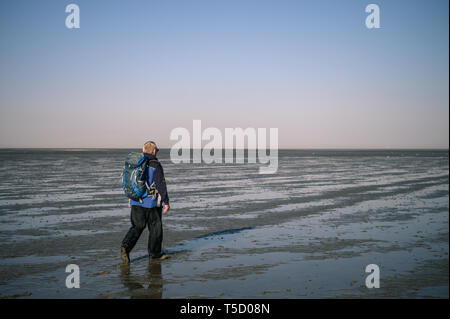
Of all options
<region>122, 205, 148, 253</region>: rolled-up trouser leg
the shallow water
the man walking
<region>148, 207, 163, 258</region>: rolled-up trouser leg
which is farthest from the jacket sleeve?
the shallow water

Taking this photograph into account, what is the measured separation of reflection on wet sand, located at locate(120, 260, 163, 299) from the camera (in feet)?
19.2

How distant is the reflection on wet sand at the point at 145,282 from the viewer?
5.85m

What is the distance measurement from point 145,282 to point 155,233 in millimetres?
1496

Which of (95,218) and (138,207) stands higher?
(138,207)

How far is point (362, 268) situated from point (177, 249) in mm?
3834

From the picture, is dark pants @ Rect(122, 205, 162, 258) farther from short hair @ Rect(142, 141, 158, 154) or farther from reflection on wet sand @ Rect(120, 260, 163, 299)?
short hair @ Rect(142, 141, 158, 154)

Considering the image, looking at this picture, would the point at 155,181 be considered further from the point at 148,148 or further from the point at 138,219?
the point at 138,219

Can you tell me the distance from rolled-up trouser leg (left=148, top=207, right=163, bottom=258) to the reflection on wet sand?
41 centimetres

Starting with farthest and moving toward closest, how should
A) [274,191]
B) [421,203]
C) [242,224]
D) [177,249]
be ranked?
1. [274,191]
2. [421,203]
3. [242,224]
4. [177,249]
